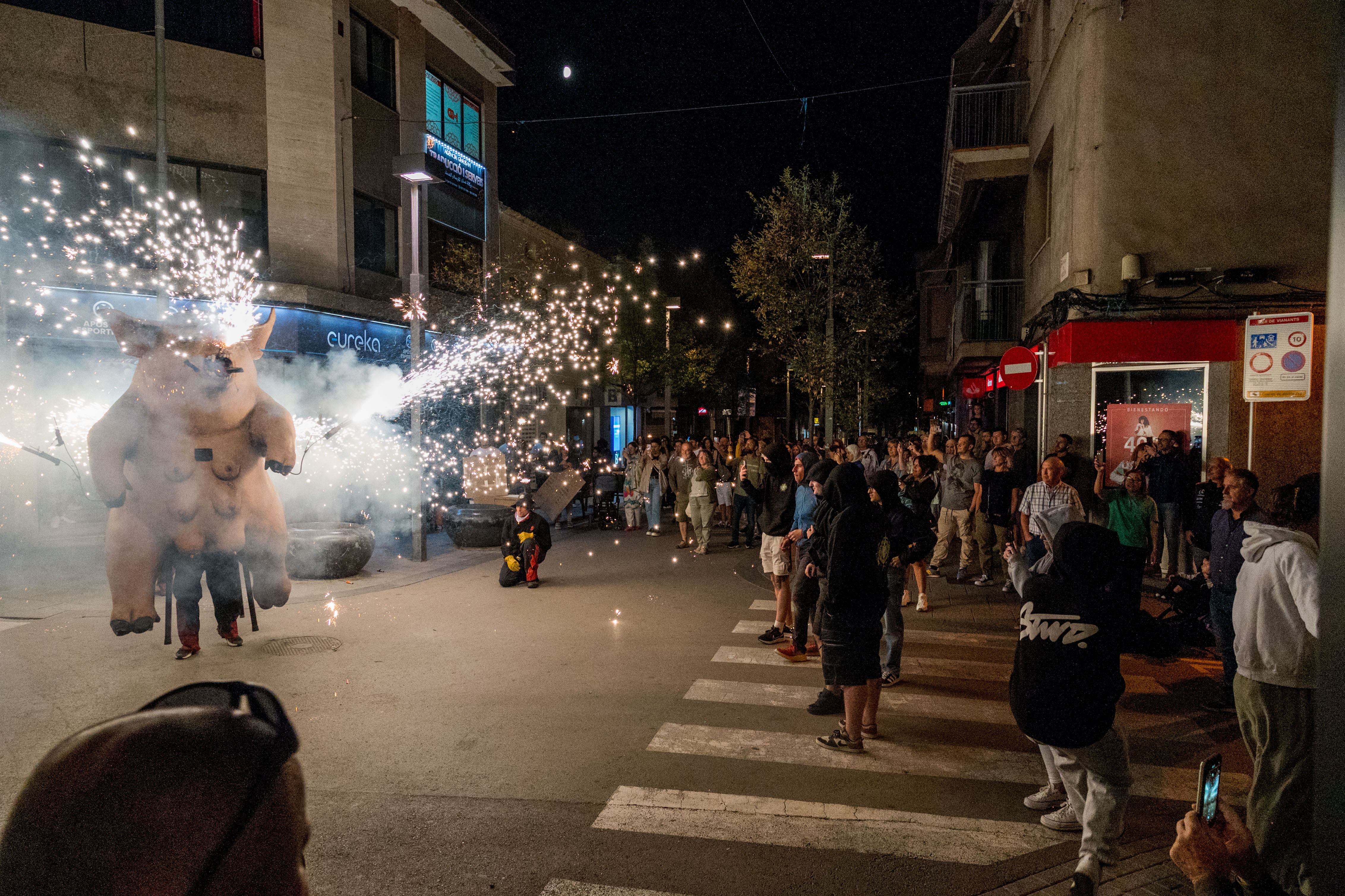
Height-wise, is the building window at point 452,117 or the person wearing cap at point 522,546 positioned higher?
the building window at point 452,117

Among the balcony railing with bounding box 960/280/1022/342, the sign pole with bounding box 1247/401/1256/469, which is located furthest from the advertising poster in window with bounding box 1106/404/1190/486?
the balcony railing with bounding box 960/280/1022/342

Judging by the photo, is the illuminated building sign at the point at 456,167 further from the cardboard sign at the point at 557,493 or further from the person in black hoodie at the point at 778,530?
the person in black hoodie at the point at 778,530

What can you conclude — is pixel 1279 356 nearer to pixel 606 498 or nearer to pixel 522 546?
pixel 522 546

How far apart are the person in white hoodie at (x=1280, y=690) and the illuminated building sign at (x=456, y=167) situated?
55.8ft

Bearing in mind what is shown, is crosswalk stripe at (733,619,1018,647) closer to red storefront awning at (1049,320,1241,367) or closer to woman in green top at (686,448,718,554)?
woman in green top at (686,448,718,554)

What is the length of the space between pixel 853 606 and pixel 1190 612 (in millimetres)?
4483

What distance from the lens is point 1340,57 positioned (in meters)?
1.47

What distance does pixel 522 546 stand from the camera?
10.8m

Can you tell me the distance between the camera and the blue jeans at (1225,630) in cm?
586

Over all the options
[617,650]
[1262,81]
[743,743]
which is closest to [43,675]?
[617,650]

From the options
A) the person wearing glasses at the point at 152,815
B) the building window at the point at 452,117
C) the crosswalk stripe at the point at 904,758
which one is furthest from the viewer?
the building window at the point at 452,117

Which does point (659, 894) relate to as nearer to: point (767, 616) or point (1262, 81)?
point (767, 616)

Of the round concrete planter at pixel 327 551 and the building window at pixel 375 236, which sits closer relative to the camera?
the round concrete planter at pixel 327 551

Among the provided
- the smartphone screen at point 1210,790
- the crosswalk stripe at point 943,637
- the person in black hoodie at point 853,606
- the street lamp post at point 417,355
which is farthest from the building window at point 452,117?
the smartphone screen at point 1210,790
